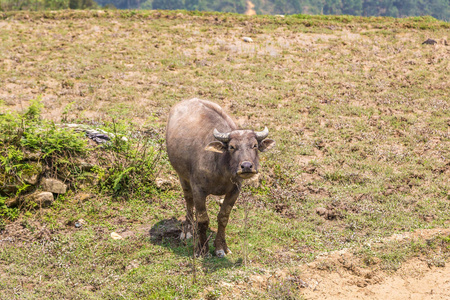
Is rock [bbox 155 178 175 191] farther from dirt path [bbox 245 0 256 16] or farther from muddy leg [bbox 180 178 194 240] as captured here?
dirt path [bbox 245 0 256 16]

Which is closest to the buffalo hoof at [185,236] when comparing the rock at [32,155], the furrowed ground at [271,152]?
the furrowed ground at [271,152]

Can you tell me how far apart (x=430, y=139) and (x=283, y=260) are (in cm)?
859

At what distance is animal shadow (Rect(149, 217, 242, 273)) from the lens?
796cm

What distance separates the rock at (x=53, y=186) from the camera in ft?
32.8

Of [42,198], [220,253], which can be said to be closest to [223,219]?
[220,253]

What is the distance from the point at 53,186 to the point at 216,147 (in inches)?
176

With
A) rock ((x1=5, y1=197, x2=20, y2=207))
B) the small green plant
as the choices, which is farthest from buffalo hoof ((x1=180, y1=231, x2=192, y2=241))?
rock ((x1=5, y1=197, x2=20, y2=207))

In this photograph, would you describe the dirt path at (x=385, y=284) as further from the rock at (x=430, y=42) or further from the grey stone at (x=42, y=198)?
the rock at (x=430, y=42)

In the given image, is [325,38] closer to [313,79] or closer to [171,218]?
[313,79]

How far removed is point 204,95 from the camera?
18.0 meters

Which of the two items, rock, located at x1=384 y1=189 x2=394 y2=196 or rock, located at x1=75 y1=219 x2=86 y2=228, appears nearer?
rock, located at x1=75 y1=219 x2=86 y2=228

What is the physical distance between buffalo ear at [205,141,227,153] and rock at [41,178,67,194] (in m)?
4.28

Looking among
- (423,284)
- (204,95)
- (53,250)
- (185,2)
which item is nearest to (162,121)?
(204,95)

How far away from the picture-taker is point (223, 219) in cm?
827
